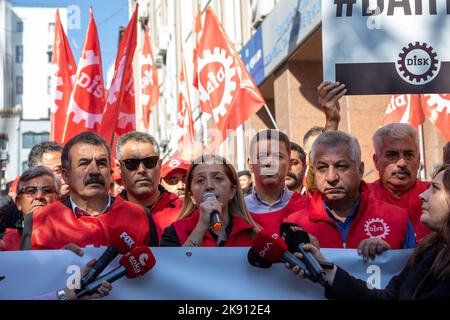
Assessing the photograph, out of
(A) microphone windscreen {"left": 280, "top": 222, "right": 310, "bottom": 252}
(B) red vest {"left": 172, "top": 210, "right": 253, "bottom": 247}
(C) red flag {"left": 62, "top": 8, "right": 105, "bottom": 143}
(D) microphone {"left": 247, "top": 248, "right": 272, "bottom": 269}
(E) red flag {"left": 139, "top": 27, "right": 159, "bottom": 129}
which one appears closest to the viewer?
(A) microphone windscreen {"left": 280, "top": 222, "right": 310, "bottom": 252}

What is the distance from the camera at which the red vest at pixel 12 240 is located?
5.22 m

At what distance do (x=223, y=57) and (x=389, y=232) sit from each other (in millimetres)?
5013

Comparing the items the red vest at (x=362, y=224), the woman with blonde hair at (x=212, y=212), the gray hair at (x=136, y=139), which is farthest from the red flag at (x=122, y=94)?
the red vest at (x=362, y=224)

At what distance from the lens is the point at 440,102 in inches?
331

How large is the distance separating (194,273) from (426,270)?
1115mm

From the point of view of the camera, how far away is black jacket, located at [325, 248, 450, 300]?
381 centimetres

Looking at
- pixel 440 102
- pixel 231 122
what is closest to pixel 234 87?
pixel 231 122

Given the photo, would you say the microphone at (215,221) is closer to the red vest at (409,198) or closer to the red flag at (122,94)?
the red vest at (409,198)

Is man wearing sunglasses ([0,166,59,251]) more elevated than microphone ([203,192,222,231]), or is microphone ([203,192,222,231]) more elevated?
man wearing sunglasses ([0,166,59,251])

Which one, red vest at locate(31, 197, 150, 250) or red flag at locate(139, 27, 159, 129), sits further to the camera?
red flag at locate(139, 27, 159, 129)

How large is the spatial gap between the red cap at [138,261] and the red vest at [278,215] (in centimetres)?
119

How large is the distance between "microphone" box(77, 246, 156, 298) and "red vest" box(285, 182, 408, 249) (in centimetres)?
101

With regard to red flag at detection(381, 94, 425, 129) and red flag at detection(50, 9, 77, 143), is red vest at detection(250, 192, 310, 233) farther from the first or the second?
red flag at detection(50, 9, 77, 143)

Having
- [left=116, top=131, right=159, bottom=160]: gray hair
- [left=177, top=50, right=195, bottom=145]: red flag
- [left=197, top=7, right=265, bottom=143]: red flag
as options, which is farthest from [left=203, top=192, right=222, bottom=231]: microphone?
[left=177, top=50, right=195, bottom=145]: red flag
